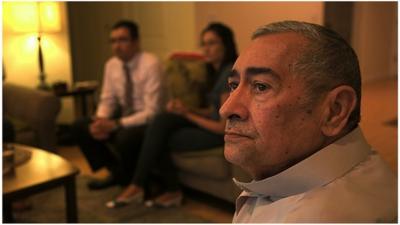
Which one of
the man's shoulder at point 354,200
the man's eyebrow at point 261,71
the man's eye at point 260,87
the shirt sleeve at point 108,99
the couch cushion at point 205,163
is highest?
the man's eyebrow at point 261,71

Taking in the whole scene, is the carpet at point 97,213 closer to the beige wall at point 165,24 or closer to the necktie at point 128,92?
the necktie at point 128,92

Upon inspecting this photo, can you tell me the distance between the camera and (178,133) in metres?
2.50

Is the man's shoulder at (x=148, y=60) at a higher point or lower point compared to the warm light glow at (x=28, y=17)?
lower

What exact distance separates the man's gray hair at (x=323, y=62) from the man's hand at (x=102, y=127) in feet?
6.69

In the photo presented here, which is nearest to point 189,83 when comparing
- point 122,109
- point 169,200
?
point 122,109

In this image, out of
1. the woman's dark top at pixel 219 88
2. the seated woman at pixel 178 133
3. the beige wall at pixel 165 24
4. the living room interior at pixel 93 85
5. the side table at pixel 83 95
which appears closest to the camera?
the living room interior at pixel 93 85

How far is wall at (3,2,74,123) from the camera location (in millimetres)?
1950

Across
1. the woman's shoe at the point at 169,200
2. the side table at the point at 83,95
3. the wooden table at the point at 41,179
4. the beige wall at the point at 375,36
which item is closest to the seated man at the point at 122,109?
the woman's shoe at the point at 169,200

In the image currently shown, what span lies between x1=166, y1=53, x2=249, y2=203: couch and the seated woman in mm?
53

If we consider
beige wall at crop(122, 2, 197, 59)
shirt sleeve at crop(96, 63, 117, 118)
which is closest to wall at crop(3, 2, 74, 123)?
shirt sleeve at crop(96, 63, 117, 118)

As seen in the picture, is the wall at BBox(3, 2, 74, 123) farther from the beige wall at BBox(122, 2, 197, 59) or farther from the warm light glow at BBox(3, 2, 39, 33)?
the beige wall at BBox(122, 2, 197, 59)

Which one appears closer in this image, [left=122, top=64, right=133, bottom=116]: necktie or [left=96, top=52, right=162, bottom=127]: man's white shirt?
[left=96, top=52, right=162, bottom=127]: man's white shirt

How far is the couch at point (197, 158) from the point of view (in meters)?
2.33

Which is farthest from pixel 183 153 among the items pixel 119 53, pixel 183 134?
pixel 119 53
